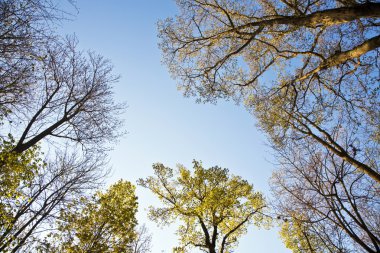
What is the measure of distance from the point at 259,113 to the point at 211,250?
7.60 metres

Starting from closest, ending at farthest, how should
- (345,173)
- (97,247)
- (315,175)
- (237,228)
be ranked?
(345,173), (315,175), (97,247), (237,228)

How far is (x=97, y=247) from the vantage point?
9.22 metres

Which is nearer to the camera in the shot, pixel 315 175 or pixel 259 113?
pixel 315 175

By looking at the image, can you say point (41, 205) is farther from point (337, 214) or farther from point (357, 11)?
point (357, 11)

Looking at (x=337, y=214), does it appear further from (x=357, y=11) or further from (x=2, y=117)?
(x=2, y=117)

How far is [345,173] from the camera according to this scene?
667 cm

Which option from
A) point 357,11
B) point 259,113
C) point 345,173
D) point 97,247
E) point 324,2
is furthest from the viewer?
point 259,113

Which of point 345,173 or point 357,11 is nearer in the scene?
point 357,11

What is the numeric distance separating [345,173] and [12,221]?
9797mm

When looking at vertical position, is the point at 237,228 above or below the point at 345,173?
above

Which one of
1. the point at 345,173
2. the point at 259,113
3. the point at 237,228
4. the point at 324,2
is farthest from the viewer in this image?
the point at 237,228

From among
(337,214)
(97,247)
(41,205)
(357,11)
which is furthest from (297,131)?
(41,205)

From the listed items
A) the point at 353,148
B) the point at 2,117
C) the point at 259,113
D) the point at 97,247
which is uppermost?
the point at 259,113

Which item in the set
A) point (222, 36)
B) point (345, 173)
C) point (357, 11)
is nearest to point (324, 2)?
point (357, 11)
